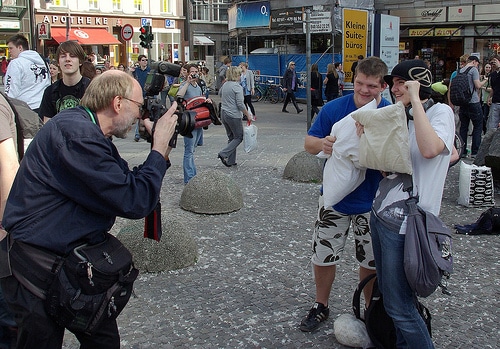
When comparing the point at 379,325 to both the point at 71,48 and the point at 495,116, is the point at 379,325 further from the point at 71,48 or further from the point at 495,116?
the point at 495,116

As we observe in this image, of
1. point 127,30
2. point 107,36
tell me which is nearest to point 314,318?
point 127,30

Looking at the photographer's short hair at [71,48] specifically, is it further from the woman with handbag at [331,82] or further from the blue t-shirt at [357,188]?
the woman with handbag at [331,82]

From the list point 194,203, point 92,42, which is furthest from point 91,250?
point 92,42

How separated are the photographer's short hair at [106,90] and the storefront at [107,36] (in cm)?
3581

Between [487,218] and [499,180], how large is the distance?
7.45ft

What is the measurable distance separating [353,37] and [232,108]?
456 inches

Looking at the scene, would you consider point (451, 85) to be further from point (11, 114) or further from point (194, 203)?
point (11, 114)

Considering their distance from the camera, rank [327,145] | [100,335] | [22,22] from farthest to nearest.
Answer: [22,22]
[327,145]
[100,335]

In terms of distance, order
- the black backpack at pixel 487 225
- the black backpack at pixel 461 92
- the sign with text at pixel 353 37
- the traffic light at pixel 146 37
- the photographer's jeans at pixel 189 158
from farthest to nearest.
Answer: the traffic light at pixel 146 37
the sign with text at pixel 353 37
the black backpack at pixel 461 92
the photographer's jeans at pixel 189 158
the black backpack at pixel 487 225

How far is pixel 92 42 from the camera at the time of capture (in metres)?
40.0

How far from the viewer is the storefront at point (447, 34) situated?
24.9 metres

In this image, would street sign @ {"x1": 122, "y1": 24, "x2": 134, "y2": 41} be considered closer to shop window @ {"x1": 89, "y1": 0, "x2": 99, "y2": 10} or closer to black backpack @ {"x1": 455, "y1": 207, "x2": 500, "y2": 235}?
black backpack @ {"x1": 455, "y1": 207, "x2": 500, "y2": 235}

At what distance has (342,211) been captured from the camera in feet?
12.1

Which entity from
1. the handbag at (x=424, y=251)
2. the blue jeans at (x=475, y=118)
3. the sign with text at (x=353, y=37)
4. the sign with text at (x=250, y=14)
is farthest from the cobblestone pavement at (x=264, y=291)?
the sign with text at (x=250, y=14)
